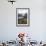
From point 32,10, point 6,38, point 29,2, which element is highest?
point 29,2

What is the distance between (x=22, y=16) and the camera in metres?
5.54

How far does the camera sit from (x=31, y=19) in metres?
5.49

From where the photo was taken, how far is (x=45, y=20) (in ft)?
18.1

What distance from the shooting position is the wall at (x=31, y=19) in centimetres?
548

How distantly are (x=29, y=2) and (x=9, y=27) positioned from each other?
1.34 m

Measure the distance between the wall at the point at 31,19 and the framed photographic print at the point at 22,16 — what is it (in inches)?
4.9

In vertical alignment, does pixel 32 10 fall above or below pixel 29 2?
below

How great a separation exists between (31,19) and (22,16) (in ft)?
1.31

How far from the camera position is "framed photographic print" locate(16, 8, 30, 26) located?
18.0ft

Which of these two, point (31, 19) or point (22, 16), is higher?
point (22, 16)

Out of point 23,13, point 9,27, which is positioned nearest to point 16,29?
point 9,27

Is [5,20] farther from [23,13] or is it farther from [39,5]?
[39,5]

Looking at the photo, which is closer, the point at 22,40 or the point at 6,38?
the point at 22,40

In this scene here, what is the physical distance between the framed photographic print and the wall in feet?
0.41
